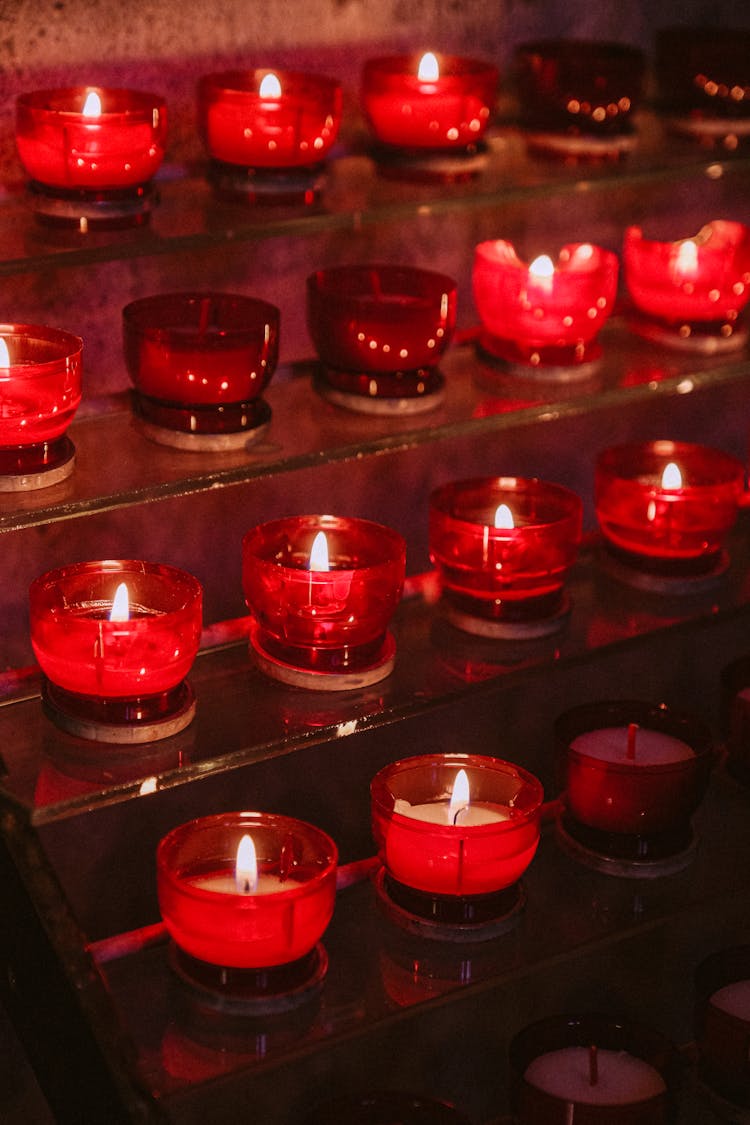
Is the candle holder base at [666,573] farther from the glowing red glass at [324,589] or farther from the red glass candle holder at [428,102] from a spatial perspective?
the red glass candle holder at [428,102]

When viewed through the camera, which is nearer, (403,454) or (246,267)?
(246,267)

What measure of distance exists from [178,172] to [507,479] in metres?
0.41

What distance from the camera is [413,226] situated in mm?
1559

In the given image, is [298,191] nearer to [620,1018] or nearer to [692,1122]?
[620,1018]

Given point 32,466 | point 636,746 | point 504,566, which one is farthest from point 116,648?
point 636,746

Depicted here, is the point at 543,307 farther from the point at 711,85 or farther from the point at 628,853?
the point at 628,853

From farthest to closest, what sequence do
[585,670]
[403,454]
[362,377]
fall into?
[585,670] → [403,454] → [362,377]

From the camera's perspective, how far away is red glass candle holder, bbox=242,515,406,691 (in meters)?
1.31

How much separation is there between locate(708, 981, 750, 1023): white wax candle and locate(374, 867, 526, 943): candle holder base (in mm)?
256

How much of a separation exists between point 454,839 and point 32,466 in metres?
0.45

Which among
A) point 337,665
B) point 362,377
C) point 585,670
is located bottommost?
point 585,670

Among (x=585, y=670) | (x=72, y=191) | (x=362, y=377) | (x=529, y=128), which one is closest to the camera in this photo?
(x=72, y=191)

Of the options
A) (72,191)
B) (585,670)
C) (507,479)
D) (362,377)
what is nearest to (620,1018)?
(585,670)

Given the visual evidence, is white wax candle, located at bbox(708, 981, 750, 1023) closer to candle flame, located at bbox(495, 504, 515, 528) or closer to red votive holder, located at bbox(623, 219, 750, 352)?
candle flame, located at bbox(495, 504, 515, 528)
